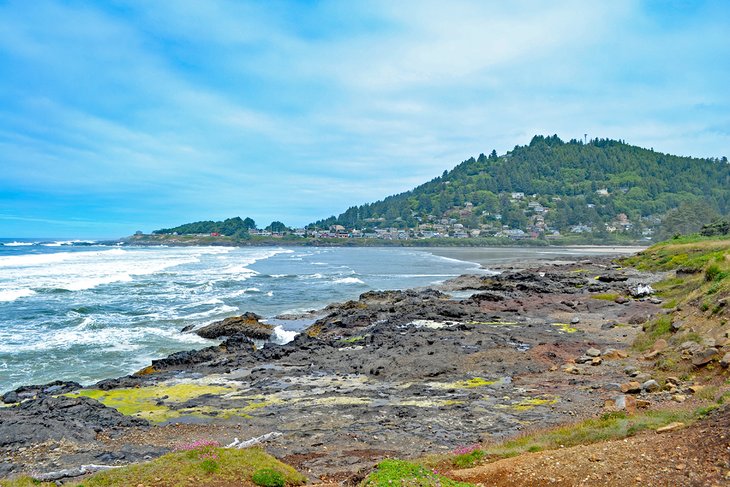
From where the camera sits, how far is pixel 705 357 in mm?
14016

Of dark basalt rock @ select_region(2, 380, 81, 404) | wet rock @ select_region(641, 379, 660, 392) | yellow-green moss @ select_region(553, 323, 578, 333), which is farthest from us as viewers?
yellow-green moss @ select_region(553, 323, 578, 333)

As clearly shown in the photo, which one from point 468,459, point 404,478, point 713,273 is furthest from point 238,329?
point 713,273

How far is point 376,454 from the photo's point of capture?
1074 cm

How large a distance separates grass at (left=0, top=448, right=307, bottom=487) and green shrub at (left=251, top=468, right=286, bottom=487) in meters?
0.08

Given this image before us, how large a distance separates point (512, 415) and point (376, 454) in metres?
4.13

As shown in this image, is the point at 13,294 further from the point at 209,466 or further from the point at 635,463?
the point at 635,463

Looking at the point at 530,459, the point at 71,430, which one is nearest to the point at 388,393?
the point at 530,459

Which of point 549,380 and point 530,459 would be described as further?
point 549,380

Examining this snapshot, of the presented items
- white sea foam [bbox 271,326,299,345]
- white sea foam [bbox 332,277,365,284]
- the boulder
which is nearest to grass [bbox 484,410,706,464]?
white sea foam [bbox 271,326,299,345]

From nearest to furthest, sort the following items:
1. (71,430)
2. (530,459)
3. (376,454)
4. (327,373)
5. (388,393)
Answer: (530,459) → (376,454) → (71,430) → (388,393) → (327,373)

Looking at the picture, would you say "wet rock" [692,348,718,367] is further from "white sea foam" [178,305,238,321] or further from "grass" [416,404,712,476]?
"white sea foam" [178,305,238,321]

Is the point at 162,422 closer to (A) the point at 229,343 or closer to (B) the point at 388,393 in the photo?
(B) the point at 388,393

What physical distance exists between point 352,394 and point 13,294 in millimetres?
35924

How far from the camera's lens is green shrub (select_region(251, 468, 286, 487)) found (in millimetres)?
8438
